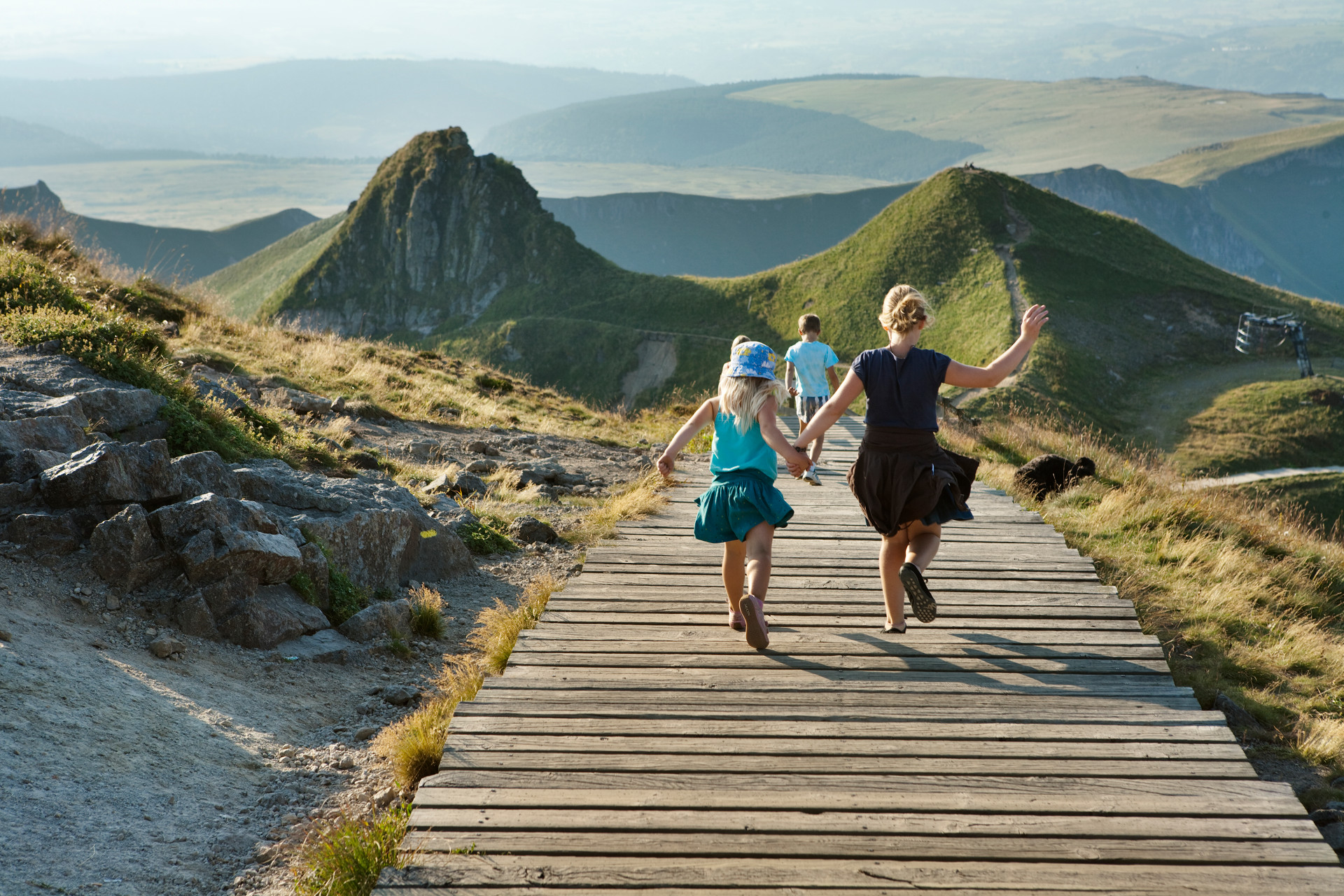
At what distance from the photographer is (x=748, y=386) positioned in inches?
208

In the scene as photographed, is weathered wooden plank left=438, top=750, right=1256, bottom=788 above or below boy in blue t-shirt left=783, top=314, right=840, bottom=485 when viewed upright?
below

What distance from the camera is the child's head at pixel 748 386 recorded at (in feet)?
17.3

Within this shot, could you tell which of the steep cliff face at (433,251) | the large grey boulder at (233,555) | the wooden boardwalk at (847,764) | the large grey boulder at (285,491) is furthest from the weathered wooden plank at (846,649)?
the steep cliff face at (433,251)

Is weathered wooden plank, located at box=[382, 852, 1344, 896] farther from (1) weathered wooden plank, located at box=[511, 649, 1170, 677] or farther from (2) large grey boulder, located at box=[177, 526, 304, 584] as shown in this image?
(2) large grey boulder, located at box=[177, 526, 304, 584]

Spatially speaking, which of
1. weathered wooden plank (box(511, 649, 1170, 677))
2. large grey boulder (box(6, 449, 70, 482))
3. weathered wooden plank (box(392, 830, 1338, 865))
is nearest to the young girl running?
weathered wooden plank (box(511, 649, 1170, 677))

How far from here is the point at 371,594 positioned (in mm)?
7441

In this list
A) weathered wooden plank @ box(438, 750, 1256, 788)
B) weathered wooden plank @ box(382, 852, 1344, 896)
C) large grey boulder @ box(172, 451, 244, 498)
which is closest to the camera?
weathered wooden plank @ box(382, 852, 1344, 896)

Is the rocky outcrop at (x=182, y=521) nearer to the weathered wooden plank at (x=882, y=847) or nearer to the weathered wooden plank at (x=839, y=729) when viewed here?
the weathered wooden plank at (x=839, y=729)

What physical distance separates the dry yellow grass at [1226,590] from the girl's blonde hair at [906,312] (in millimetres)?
3603

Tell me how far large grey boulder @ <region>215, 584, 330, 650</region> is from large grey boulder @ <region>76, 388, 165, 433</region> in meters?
2.51

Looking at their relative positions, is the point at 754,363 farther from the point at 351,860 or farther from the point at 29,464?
the point at 29,464

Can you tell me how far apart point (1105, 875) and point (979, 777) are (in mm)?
730

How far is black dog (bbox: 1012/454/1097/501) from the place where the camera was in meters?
11.3

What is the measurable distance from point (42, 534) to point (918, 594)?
6.08m
